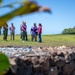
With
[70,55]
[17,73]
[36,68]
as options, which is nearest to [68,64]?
[70,55]

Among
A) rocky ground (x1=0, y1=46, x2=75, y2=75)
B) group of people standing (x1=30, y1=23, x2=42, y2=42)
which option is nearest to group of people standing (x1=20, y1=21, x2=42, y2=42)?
group of people standing (x1=30, y1=23, x2=42, y2=42)

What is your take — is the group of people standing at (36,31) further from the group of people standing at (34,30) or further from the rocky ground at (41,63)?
the rocky ground at (41,63)

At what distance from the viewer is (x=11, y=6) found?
0.86 meters

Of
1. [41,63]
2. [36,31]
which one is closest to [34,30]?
[36,31]

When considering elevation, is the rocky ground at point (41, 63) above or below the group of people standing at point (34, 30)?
below

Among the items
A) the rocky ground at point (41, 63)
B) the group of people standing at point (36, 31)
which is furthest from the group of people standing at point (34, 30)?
the rocky ground at point (41, 63)

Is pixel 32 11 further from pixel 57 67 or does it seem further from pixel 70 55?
pixel 70 55

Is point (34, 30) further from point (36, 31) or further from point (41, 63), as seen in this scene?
point (41, 63)

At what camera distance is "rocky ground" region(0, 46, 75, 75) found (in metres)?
7.83

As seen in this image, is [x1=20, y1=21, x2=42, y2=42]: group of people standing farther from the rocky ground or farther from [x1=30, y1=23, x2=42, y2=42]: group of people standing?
the rocky ground

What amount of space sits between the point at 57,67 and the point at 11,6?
9323 mm

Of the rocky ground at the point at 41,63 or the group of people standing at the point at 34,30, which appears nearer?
the rocky ground at the point at 41,63

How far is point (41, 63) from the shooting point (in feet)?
29.1

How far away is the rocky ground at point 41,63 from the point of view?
308 inches
